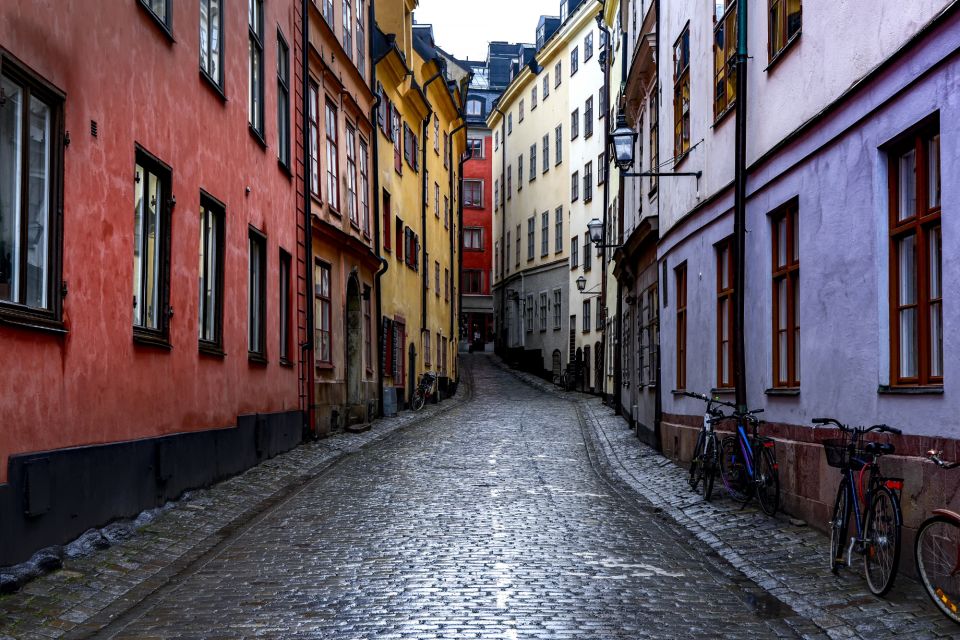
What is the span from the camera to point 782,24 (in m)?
12.0

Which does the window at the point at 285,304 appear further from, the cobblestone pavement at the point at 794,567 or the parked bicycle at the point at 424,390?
the parked bicycle at the point at 424,390

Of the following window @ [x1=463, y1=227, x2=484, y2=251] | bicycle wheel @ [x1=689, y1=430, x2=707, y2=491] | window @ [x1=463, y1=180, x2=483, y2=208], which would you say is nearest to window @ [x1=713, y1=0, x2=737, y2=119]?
bicycle wheel @ [x1=689, y1=430, x2=707, y2=491]

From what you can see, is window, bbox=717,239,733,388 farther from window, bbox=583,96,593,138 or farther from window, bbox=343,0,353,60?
window, bbox=583,96,593,138

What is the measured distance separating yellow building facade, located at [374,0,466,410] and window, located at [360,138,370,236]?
111cm

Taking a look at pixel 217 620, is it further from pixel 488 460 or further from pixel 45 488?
pixel 488 460

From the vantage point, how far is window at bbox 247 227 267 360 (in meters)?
16.0

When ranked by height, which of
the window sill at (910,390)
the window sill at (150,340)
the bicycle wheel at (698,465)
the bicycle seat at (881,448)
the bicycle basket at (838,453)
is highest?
the window sill at (150,340)

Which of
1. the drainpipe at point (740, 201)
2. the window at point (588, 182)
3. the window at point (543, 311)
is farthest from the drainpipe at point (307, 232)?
the window at point (543, 311)

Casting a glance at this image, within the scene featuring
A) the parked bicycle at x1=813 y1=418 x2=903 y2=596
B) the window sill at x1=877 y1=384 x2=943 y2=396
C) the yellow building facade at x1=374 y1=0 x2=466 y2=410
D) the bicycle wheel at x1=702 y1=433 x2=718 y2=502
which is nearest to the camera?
the parked bicycle at x1=813 y1=418 x2=903 y2=596

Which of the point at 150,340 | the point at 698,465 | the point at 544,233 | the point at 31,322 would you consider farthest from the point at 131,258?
the point at 544,233

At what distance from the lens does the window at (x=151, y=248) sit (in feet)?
36.0

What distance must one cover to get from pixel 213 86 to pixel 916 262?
849cm

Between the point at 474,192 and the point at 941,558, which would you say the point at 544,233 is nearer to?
the point at 474,192

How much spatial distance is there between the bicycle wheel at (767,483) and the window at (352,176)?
1416 centimetres
